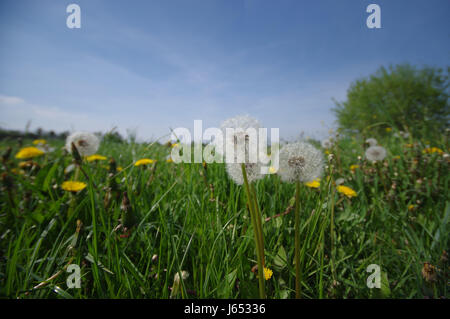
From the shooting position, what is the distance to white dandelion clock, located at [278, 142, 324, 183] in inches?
25.0

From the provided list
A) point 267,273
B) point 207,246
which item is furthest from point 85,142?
point 267,273

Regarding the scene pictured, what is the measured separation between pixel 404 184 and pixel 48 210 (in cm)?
225

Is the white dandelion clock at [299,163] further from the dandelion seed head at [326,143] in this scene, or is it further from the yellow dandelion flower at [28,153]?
the yellow dandelion flower at [28,153]

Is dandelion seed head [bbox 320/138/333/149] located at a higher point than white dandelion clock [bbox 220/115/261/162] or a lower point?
higher

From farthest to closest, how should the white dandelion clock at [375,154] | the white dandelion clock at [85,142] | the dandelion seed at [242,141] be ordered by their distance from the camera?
the white dandelion clock at [375,154] < the white dandelion clock at [85,142] < the dandelion seed at [242,141]

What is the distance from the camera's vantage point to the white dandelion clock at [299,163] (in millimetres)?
635

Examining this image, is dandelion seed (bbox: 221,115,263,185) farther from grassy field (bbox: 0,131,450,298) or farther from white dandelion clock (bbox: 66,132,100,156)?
white dandelion clock (bbox: 66,132,100,156)

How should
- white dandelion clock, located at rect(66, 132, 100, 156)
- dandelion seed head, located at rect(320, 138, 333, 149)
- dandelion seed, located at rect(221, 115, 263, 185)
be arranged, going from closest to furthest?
1. dandelion seed, located at rect(221, 115, 263, 185)
2. white dandelion clock, located at rect(66, 132, 100, 156)
3. dandelion seed head, located at rect(320, 138, 333, 149)

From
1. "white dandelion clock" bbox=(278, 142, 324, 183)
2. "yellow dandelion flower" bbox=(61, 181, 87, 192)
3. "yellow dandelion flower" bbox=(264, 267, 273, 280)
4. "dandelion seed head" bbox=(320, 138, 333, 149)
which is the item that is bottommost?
"yellow dandelion flower" bbox=(264, 267, 273, 280)

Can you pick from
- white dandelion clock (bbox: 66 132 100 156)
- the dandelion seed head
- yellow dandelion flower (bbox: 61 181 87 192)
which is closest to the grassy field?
yellow dandelion flower (bbox: 61 181 87 192)

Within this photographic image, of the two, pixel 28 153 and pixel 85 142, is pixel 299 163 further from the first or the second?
pixel 28 153

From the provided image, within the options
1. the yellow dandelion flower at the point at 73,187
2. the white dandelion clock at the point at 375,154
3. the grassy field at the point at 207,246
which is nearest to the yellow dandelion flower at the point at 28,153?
the grassy field at the point at 207,246

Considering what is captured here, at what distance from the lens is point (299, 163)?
0.64m
